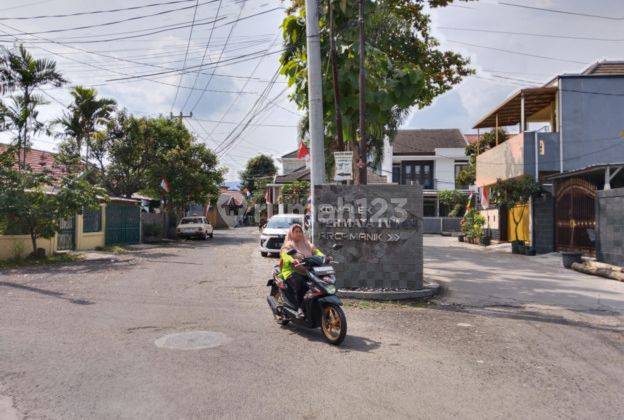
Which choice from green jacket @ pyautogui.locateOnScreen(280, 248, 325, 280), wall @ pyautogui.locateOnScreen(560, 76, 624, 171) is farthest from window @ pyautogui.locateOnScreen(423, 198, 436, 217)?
green jacket @ pyautogui.locateOnScreen(280, 248, 325, 280)

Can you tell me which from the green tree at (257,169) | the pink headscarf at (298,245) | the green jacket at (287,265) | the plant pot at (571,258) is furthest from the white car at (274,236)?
the green tree at (257,169)

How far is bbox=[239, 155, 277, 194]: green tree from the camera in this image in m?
70.6

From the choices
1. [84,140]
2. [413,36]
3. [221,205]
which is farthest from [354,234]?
[221,205]

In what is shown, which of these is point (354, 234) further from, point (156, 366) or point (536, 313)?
point (156, 366)

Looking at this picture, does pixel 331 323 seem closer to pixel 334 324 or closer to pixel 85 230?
pixel 334 324

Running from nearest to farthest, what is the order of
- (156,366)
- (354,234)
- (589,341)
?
(156,366), (589,341), (354,234)

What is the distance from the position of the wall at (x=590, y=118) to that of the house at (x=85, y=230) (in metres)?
19.3

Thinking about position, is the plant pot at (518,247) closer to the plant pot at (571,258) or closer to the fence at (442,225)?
the plant pot at (571,258)

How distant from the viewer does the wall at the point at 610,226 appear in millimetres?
13844

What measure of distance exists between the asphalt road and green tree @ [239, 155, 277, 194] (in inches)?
2412

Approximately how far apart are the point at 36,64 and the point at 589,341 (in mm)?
21250

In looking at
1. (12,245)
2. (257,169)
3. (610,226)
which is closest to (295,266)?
(610,226)

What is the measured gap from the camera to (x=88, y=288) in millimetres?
10953

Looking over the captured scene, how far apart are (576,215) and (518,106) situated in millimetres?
7549
